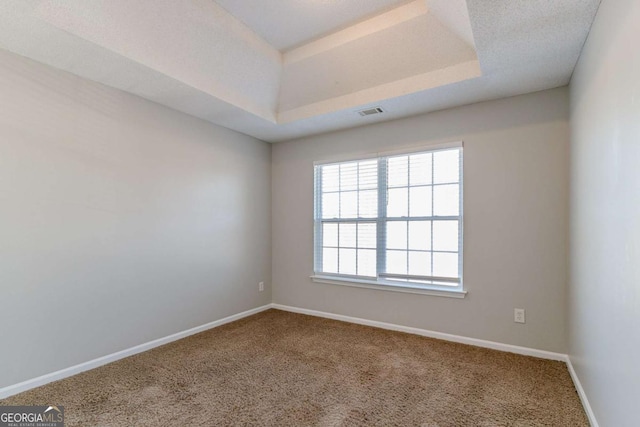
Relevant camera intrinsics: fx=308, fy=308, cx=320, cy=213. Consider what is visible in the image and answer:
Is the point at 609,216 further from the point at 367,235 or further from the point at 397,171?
the point at 367,235

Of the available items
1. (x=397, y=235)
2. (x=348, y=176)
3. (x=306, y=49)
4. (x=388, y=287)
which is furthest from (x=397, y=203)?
(x=306, y=49)

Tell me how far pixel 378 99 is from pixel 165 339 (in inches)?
128

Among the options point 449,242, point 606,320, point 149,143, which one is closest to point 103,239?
point 149,143

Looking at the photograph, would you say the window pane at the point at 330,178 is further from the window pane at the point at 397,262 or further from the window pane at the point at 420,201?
the window pane at the point at 397,262

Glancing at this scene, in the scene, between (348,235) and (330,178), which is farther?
(330,178)

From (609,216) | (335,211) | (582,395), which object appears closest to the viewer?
(609,216)

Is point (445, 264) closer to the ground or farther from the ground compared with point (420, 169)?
closer to the ground

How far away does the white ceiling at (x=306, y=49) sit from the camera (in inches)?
77.8

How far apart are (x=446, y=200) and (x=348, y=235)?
1.28m

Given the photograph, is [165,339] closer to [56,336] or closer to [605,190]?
[56,336]

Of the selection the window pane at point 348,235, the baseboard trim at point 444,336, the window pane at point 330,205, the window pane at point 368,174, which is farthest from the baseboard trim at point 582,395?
the window pane at point 330,205

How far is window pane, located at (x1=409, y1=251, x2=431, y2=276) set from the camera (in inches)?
132

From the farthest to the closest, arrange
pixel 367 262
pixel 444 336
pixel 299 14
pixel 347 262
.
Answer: pixel 347 262
pixel 367 262
pixel 444 336
pixel 299 14

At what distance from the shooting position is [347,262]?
398 cm
